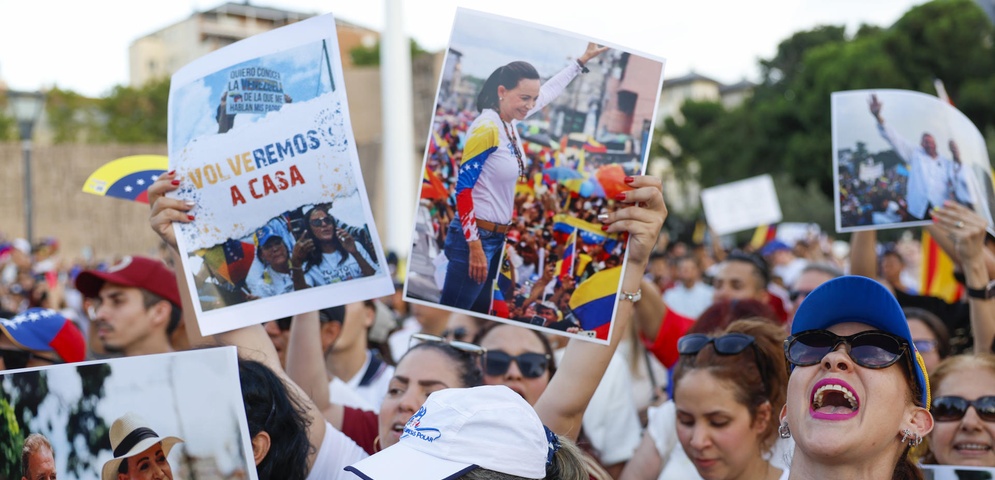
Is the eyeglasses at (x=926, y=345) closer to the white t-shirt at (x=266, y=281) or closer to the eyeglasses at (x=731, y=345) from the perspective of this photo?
the eyeglasses at (x=731, y=345)

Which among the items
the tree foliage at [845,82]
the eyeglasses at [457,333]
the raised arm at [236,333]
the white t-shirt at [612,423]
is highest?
the tree foliage at [845,82]

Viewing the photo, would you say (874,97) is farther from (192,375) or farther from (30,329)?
(30,329)

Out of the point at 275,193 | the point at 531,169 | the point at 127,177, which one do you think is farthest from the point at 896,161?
the point at 127,177

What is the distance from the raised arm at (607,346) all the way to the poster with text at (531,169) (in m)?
0.05

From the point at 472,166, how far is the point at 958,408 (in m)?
1.55

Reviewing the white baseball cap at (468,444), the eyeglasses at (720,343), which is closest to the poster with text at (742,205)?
the eyeglasses at (720,343)

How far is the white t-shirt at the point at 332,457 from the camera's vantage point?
2.47 m

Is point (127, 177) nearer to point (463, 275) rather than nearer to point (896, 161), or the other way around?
point (463, 275)

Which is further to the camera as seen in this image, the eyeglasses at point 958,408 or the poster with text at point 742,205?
the poster with text at point 742,205

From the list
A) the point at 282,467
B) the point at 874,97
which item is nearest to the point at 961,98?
the point at 874,97

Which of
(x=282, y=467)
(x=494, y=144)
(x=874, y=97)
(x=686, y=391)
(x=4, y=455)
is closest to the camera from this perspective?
(x=4, y=455)

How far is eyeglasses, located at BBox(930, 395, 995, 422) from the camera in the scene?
281 cm

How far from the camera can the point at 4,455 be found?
1.92 meters

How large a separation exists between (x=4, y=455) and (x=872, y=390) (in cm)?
170
